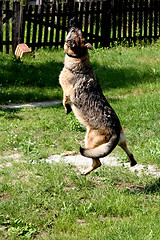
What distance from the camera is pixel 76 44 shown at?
5414 millimetres

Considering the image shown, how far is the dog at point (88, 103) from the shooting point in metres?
5.20

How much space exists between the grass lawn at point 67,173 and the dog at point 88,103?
1.58 ft

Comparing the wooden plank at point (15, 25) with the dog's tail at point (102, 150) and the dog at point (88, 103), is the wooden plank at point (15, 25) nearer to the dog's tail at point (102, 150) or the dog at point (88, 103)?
the dog at point (88, 103)

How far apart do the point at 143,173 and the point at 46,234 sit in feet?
7.21

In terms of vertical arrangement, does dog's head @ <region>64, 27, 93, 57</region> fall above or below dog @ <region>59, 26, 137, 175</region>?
above

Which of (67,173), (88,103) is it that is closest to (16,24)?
(67,173)

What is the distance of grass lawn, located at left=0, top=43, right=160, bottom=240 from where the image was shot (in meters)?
4.62

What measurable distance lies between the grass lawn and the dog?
48 cm

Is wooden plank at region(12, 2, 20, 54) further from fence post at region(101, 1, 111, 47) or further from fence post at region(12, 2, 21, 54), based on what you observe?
fence post at region(101, 1, 111, 47)

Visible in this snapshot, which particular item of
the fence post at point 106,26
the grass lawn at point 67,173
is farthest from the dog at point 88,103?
the fence post at point 106,26

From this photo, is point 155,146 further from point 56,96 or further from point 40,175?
point 56,96

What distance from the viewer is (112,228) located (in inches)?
177

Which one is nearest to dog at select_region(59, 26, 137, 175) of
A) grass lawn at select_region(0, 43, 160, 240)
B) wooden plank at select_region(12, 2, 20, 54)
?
grass lawn at select_region(0, 43, 160, 240)

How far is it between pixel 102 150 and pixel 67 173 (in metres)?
1.18
